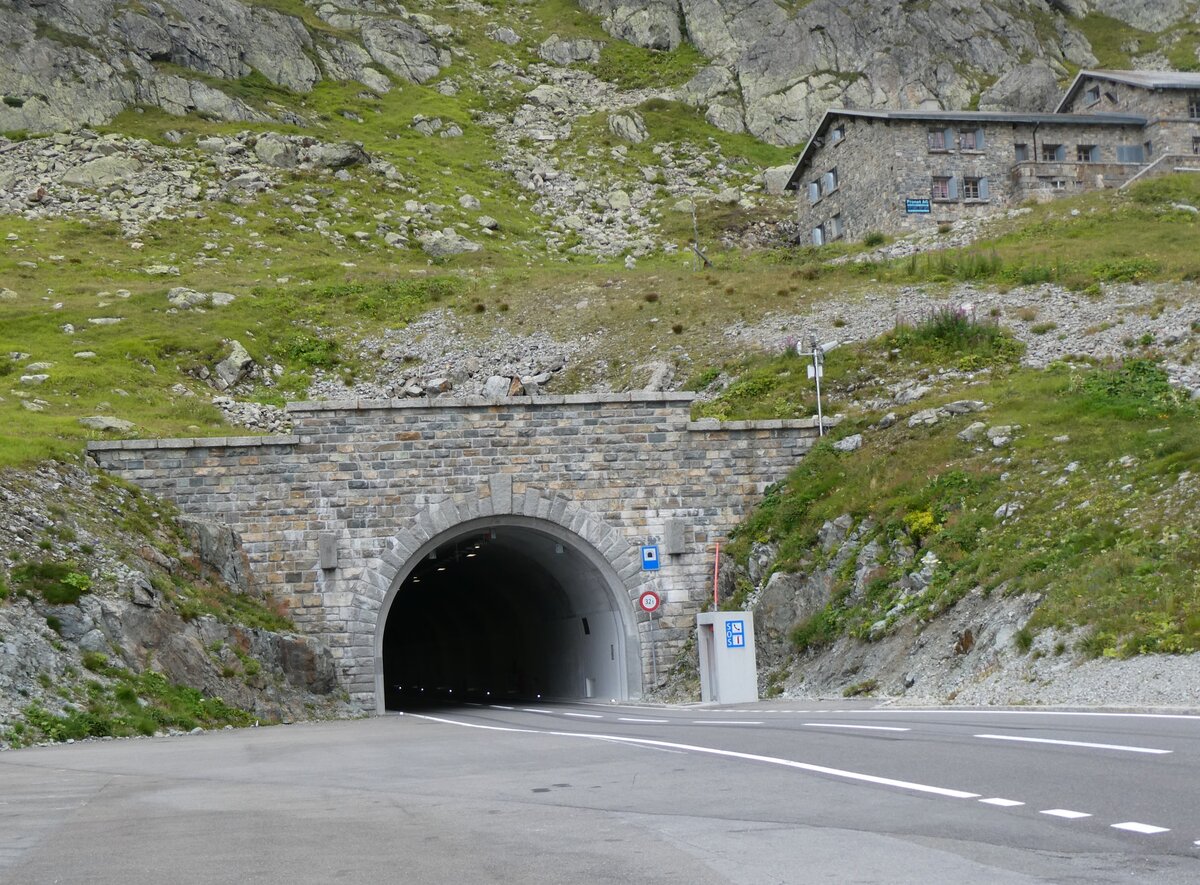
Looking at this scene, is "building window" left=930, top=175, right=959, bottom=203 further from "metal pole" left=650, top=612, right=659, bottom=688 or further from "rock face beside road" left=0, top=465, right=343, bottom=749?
"rock face beside road" left=0, top=465, right=343, bottom=749

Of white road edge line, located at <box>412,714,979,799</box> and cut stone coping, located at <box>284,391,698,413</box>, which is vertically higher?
cut stone coping, located at <box>284,391,698,413</box>

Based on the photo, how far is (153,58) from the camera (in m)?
96.8

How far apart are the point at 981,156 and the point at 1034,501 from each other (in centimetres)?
4232

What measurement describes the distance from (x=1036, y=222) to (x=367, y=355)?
2683 cm

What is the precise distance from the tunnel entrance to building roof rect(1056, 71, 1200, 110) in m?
43.9

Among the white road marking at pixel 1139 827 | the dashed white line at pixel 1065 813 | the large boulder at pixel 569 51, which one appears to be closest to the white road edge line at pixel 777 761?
the dashed white line at pixel 1065 813

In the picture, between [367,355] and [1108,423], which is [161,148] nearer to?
[367,355]

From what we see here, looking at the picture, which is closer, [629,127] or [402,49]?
[629,127]

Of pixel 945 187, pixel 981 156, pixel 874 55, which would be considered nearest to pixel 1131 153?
pixel 981 156

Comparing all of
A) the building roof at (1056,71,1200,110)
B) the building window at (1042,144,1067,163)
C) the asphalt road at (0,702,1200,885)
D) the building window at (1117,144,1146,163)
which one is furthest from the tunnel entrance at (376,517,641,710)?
the building roof at (1056,71,1200,110)

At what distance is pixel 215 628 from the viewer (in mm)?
24391

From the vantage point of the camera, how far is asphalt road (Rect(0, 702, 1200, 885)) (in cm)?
705

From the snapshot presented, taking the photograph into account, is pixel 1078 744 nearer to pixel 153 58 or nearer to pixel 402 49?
pixel 153 58

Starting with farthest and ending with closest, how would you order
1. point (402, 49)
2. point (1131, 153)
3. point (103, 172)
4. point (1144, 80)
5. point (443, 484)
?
point (402, 49)
point (103, 172)
point (1144, 80)
point (1131, 153)
point (443, 484)
